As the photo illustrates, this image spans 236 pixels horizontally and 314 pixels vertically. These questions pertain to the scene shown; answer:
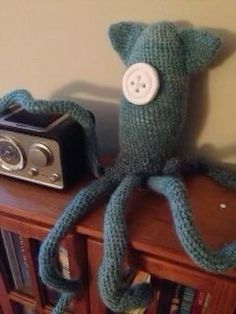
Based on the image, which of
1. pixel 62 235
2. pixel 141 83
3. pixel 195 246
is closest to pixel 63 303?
pixel 62 235

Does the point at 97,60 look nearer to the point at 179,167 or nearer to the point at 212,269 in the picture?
the point at 179,167

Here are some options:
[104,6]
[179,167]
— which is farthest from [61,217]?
[104,6]

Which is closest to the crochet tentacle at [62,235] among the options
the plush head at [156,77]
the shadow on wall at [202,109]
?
the plush head at [156,77]

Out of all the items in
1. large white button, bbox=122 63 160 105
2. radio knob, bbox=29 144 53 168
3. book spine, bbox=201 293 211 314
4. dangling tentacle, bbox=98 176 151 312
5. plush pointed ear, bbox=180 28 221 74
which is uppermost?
plush pointed ear, bbox=180 28 221 74

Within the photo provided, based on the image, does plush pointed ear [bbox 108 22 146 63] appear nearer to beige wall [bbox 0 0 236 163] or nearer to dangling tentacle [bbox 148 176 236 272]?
beige wall [bbox 0 0 236 163]

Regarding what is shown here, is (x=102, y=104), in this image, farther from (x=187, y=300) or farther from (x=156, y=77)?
(x=187, y=300)

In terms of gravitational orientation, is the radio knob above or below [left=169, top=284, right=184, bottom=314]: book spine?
above

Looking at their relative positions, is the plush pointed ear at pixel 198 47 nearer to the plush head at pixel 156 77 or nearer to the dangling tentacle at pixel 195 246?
the plush head at pixel 156 77

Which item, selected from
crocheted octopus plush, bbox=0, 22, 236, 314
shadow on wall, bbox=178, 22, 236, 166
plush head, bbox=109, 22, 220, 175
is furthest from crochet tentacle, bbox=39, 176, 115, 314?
shadow on wall, bbox=178, 22, 236, 166
